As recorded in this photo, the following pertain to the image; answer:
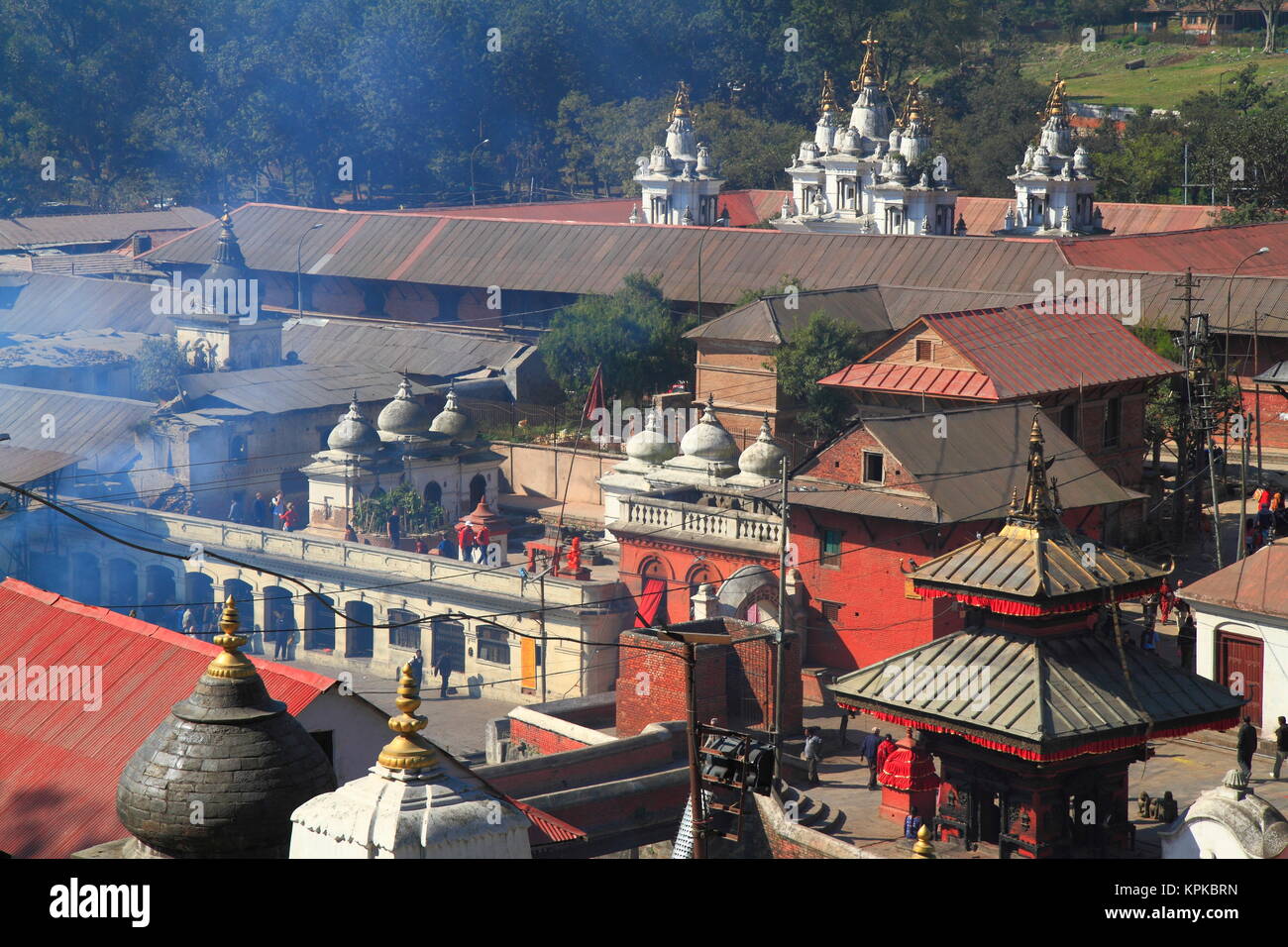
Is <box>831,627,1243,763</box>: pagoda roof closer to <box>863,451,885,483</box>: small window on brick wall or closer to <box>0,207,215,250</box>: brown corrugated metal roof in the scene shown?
<box>863,451,885,483</box>: small window on brick wall

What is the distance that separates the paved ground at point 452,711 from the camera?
3550 centimetres

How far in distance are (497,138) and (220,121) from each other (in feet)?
58.7

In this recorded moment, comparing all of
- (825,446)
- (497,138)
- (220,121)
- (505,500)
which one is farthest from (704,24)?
(825,446)

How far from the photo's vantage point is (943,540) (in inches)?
1419

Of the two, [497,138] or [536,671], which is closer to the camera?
[536,671]

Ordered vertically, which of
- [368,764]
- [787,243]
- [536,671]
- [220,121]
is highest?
[220,121]

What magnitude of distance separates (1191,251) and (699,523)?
33.5m

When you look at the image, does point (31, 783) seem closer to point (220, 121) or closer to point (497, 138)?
point (220, 121)

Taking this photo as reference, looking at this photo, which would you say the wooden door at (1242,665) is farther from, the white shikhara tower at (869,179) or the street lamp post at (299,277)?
the white shikhara tower at (869,179)

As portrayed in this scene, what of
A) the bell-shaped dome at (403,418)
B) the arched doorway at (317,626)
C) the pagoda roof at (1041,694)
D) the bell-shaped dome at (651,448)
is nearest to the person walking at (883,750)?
the pagoda roof at (1041,694)

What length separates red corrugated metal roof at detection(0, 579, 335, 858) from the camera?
21.3 metres

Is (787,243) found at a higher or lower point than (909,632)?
higher

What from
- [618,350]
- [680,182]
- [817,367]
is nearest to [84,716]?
[817,367]

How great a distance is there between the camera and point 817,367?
52469mm
